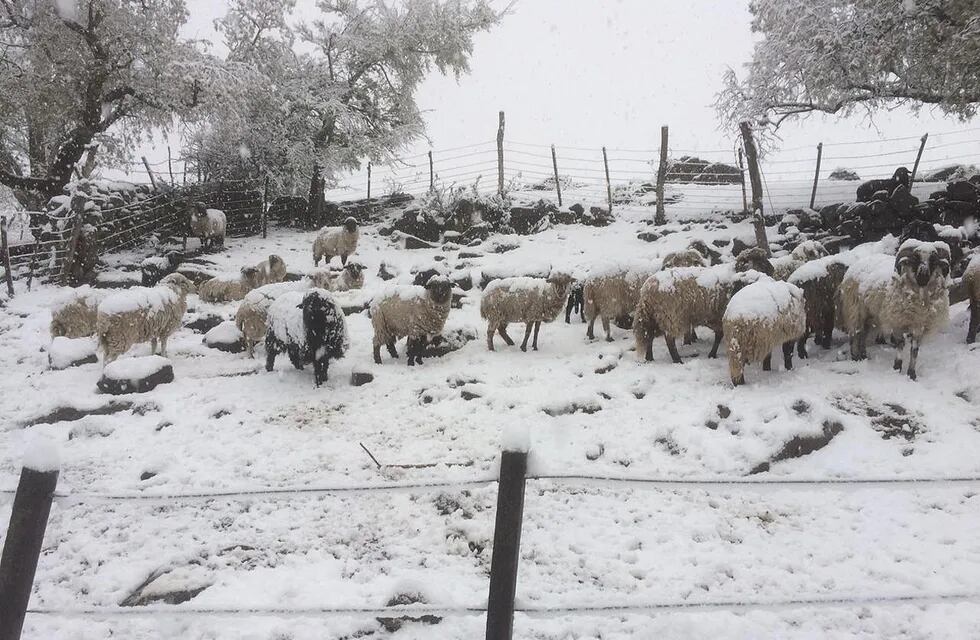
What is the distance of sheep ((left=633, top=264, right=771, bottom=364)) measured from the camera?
6789 mm

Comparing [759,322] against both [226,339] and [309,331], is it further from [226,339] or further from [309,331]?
[226,339]

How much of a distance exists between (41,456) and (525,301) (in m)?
6.57

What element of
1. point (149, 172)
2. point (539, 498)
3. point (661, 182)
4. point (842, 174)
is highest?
point (842, 174)

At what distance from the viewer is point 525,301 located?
26.6ft

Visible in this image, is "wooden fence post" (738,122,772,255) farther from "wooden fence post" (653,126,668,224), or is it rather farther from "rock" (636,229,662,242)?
"wooden fence post" (653,126,668,224)

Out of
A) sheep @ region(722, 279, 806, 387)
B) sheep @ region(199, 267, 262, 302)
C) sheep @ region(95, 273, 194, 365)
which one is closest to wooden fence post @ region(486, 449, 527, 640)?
sheep @ region(722, 279, 806, 387)

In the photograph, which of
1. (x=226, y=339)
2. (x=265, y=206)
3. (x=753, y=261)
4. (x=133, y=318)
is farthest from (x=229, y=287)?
(x=753, y=261)

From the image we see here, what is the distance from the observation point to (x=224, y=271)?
1297 centimetres

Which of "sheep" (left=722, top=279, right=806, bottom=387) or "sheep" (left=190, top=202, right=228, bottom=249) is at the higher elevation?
"sheep" (left=190, top=202, right=228, bottom=249)

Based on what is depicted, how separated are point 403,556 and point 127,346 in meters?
5.65

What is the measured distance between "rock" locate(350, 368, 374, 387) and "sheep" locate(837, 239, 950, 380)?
5634 millimetres

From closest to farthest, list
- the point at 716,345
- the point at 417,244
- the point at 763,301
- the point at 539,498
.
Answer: the point at 539,498 < the point at 763,301 < the point at 716,345 < the point at 417,244

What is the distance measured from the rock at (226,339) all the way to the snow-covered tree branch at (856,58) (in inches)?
441

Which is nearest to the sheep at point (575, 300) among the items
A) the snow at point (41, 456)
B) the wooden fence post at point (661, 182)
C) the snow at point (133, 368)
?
the snow at point (133, 368)
